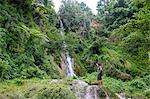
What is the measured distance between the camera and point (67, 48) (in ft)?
79.4

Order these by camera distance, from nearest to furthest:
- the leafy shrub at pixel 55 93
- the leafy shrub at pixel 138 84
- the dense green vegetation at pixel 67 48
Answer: the leafy shrub at pixel 55 93 → the dense green vegetation at pixel 67 48 → the leafy shrub at pixel 138 84

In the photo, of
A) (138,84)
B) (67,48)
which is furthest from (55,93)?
(67,48)

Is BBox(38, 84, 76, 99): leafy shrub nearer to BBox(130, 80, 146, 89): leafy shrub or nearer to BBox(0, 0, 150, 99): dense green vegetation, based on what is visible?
BBox(0, 0, 150, 99): dense green vegetation

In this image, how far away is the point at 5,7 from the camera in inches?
748

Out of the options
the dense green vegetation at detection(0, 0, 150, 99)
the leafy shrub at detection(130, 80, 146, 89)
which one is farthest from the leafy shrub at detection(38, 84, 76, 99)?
the leafy shrub at detection(130, 80, 146, 89)

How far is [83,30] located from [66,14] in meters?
2.88

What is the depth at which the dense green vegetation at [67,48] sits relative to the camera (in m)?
14.2

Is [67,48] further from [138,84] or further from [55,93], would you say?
[55,93]

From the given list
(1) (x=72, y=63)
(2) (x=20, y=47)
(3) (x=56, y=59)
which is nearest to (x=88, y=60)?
(1) (x=72, y=63)

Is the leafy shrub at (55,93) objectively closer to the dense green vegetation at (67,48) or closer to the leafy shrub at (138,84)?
the dense green vegetation at (67,48)

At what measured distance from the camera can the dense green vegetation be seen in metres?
14.2

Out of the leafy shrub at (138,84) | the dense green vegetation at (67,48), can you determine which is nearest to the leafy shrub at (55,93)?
the dense green vegetation at (67,48)

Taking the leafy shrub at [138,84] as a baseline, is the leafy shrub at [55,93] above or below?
below

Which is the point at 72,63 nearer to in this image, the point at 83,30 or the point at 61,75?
the point at 61,75
